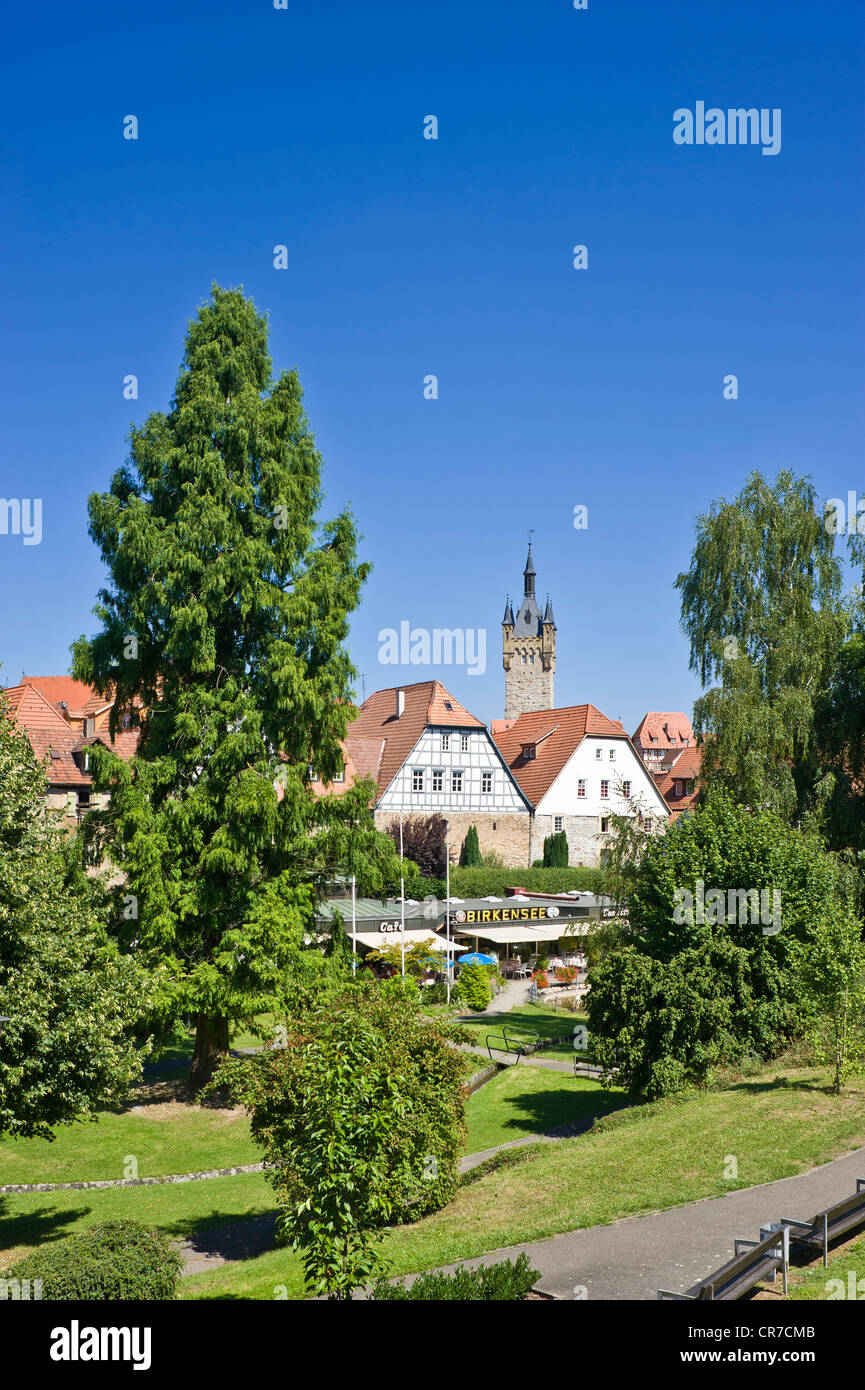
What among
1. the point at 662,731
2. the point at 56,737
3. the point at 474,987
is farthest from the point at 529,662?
the point at 474,987

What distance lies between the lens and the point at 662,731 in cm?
9262

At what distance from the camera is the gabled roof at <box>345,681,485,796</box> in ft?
187

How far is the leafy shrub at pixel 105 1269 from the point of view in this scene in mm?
9719

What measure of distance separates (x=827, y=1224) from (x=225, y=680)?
56.4 feet

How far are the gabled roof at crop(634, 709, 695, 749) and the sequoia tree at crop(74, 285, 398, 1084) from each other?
6915 centimetres

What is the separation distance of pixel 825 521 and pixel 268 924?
1959cm

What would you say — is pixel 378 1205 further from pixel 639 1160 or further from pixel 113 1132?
pixel 113 1132

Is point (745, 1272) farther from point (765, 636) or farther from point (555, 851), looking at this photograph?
point (555, 851)

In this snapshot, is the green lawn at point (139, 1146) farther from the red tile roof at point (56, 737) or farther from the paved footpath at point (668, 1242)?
the red tile roof at point (56, 737)

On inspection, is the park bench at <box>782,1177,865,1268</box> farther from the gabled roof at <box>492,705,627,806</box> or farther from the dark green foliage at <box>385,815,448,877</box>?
the gabled roof at <box>492,705,627,806</box>

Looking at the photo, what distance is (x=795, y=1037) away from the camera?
22.3 metres

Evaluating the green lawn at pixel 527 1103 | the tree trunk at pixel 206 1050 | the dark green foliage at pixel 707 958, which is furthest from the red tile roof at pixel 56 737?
the dark green foliage at pixel 707 958
